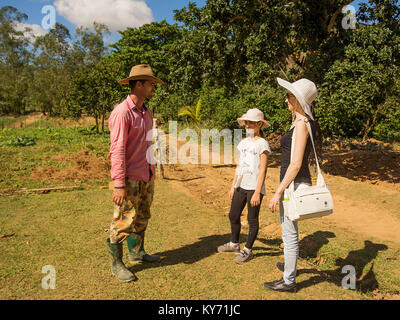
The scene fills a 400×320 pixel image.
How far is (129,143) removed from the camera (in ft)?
10.4

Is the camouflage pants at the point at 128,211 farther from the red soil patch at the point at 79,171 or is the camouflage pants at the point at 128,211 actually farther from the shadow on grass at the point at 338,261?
the red soil patch at the point at 79,171

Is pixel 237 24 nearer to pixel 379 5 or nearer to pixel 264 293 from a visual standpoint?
pixel 379 5

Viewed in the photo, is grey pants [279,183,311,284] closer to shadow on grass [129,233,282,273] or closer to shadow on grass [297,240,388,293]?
shadow on grass [297,240,388,293]

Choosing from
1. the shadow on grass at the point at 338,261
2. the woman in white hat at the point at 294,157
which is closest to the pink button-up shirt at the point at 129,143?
the woman in white hat at the point at 294,157

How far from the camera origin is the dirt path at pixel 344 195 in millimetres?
5980

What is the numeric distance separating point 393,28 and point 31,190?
32.2 ft

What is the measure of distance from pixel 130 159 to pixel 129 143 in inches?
6.9

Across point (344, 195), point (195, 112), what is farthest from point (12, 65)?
point (344, 195)

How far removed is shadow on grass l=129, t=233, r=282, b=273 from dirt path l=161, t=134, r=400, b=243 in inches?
58.6

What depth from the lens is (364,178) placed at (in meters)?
9.54

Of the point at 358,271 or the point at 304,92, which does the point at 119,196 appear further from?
the point at 358,271

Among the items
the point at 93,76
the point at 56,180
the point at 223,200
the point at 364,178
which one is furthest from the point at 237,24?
the point at 93,76

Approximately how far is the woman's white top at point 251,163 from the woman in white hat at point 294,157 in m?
0.63

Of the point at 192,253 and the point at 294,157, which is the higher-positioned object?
the point at 294,157
